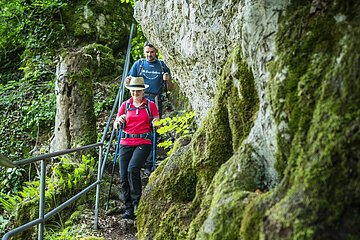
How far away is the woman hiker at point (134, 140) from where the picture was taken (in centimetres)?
608

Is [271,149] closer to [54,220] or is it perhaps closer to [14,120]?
[54,220]

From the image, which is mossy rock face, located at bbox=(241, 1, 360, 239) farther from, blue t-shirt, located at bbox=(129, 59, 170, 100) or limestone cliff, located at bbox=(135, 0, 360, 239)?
blue t-shirt, located at bbox=(129, 59, 170, 100)

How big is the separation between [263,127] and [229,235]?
2.21ft

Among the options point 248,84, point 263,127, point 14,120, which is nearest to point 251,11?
point 248,84

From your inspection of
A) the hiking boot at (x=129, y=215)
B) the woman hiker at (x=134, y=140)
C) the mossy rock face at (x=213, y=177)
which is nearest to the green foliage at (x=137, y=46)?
the woman hiker at (x=134, y=140)

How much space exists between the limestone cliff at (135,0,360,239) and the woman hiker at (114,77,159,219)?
2042 millimetres

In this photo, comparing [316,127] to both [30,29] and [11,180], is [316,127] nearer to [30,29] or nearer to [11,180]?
[11,180]

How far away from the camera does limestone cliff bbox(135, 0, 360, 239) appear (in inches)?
72.9

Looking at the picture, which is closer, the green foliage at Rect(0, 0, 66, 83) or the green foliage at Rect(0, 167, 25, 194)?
the green foliage at Rect(0, 167, 25, 194)

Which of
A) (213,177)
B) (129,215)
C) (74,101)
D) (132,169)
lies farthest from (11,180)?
(213,177)

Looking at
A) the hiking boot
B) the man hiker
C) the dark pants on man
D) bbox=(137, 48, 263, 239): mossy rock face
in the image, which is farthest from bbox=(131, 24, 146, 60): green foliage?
bbox=(137, 48, 263, 239): mossy rock face

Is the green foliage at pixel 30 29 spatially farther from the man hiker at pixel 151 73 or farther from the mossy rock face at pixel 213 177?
the mossy rock face at pixel 213 177

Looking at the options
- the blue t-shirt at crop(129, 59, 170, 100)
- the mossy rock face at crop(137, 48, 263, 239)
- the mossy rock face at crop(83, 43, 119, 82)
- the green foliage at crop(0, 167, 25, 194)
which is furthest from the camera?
the mossy rock face at crop(83, 43, 119, 82)

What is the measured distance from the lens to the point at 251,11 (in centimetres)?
271
